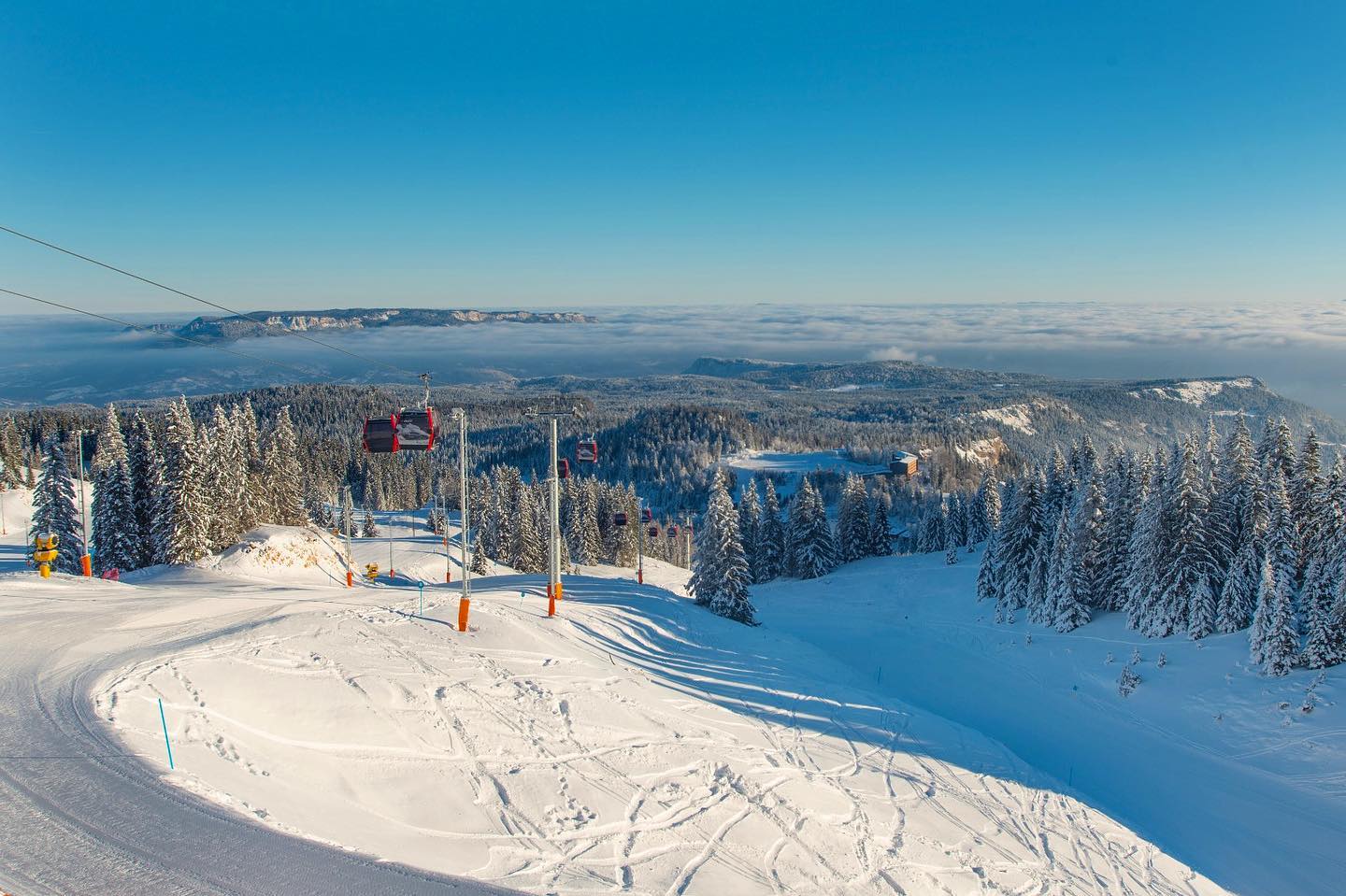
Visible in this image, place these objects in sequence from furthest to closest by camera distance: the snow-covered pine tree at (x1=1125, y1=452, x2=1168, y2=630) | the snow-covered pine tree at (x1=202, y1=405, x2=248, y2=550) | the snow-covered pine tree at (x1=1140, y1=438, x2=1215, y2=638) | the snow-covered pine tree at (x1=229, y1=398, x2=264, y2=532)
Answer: the snow-covered pine tree at (x1=229, y1=398, x2=264, y2=532) → the snow-covered pine tree at (x1=202, y1=405, x2=248, y2=550) → the snow-covered pine tree at (x1=1125, y1=452, x2=1168, y2=630) → the snow-covered pine tree at (x1=1140, y1=438, x2=1215, y2=638)

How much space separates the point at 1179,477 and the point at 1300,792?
15.6 metres

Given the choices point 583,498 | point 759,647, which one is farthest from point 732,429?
point 759,647

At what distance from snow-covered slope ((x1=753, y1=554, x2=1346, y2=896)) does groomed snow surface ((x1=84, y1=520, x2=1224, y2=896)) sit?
3.00 metres

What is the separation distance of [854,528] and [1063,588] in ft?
105

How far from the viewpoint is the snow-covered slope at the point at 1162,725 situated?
687 inches

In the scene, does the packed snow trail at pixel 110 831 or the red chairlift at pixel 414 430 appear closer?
the packed snow trail at pixel 110 831

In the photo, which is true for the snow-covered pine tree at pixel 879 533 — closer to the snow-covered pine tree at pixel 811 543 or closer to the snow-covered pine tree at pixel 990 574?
the snow-covered pine tree at pixel 811 543

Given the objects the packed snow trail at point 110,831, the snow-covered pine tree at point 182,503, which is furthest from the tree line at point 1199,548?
the snow-covered pine tree at point 182,503

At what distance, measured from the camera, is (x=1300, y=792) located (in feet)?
66.2

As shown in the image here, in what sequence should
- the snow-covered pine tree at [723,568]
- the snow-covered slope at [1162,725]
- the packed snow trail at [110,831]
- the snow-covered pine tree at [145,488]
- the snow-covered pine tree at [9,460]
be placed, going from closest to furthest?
the packed snow trail at [110,831], the snow-covered slope at [1162,725], the snow-covered pine tree at [723,568], the snow-covered pine tree at [145,488], the snow-covered pine tree at [9,460]

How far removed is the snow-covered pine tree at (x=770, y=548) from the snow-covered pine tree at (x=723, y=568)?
2801 cm

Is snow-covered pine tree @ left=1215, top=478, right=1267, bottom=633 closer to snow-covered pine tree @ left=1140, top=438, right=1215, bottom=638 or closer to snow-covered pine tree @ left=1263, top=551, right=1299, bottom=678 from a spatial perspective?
snow-covered pine tree @ left=1140, top=438, right=1215, bottom=638

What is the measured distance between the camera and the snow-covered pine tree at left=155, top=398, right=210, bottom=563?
35.5m

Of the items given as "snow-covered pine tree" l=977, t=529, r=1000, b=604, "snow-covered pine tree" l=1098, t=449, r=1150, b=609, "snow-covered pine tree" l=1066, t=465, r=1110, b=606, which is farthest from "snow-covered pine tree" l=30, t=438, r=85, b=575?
"snow-covered pine tree" l=1098, t=449, r=1150, b=609
